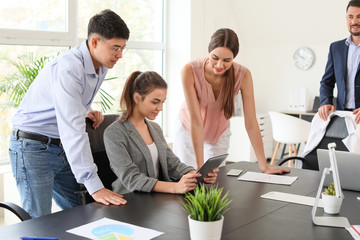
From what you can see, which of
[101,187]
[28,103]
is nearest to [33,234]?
[101,187]

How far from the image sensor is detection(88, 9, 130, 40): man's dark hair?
216 cm

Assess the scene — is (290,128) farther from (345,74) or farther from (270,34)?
(345,74)

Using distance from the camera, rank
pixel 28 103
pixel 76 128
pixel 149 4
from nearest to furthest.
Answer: pixel 76 128 → pixel 28 103 → pixel 149 4

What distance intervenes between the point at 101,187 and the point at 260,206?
0.68 meters

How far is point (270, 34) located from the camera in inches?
271

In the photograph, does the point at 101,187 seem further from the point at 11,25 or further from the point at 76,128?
the point at 11,25

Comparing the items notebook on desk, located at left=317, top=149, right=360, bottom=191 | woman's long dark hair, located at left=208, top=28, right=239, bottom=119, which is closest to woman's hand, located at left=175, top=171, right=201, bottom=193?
notebook on desk, located at left=317, top=149, right=360, bottom=191

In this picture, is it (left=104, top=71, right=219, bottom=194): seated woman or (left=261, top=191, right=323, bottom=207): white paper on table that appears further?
(left=104, top=71, right=219, bottom=194): seated woman

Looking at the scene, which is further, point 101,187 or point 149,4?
point 149,4

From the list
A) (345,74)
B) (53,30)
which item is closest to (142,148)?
(345,74)

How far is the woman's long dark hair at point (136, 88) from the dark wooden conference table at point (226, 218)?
1.42 feet

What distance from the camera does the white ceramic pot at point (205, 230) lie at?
152cm

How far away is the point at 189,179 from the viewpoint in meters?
2.25

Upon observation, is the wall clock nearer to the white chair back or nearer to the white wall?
the white wall
